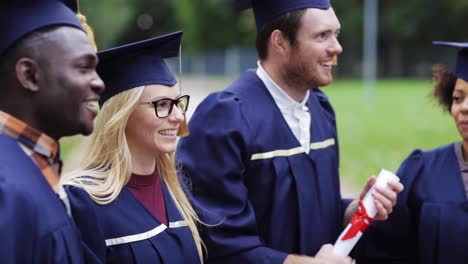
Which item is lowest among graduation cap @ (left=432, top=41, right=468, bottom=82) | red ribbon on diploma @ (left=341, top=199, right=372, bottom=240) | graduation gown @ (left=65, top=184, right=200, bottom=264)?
red ribbon on diploma @ (left=341, top=199, right=372, bottom=240)

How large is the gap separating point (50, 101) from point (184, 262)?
1163 millimetres

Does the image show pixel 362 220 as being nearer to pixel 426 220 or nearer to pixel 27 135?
pixel 426 220

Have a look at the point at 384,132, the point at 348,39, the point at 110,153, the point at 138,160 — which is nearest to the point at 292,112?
the point at 138,160

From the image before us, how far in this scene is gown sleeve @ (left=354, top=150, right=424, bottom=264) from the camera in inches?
137

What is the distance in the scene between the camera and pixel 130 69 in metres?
2.91

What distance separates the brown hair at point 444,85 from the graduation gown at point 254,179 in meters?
0.71

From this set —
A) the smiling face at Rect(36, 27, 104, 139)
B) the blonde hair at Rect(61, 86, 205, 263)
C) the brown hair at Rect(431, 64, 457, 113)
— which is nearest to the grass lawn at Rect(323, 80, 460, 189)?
the brown hair at Rect(431, 64, 457, 113)

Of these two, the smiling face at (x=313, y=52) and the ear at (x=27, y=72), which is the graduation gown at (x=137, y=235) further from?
the smiling face at (x=313, y=52)

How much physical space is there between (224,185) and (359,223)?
0.66 m

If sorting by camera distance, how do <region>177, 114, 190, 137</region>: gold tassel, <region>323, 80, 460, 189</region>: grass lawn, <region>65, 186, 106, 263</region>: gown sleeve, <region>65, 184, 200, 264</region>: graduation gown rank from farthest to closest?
1. <region>323, 80, 460, 189</region>: grass lawn
2. <region>177, 114, 190, 137</region>: gold tassel
3. <region>65, 184, 200, 264</region>: graduation gown
4. <region>65, 186, 106, 263</region>: gown sleeve

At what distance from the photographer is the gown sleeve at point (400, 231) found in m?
3.49

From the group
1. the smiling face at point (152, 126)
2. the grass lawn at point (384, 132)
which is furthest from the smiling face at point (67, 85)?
the grass lawn at point (384, 132)

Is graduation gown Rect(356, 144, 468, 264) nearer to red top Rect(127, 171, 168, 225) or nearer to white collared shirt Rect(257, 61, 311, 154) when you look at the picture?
white collared shirt Rect(257, 61, 311, 154)

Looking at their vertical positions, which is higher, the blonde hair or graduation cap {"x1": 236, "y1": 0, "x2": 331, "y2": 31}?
graduation cap {"x1": 236, "y1": 0, "x2": 331, "y2": 31}
